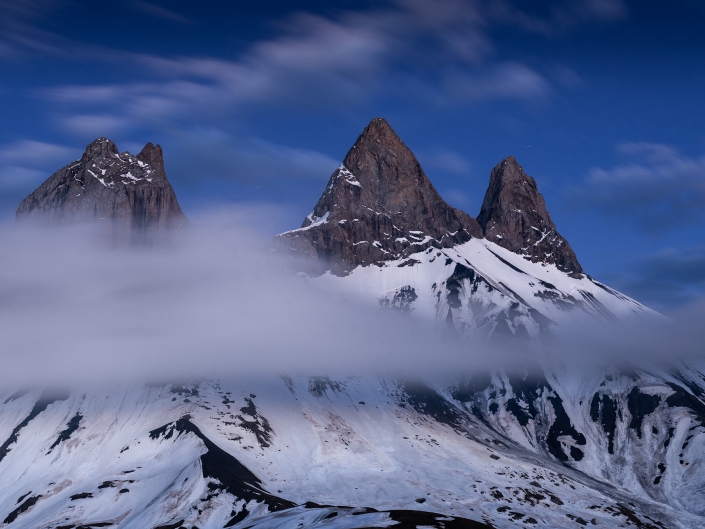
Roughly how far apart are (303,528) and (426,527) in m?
28.0

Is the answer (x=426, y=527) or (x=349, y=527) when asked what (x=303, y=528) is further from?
(x=426, y=527)

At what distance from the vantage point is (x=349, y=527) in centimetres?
19625

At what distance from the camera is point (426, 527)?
198500 millimetres

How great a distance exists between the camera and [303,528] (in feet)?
655

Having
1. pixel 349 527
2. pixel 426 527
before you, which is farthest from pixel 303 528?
pixel 426 527

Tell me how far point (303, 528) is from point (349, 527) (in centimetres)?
1112

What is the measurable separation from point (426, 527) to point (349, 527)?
57.9 ft
